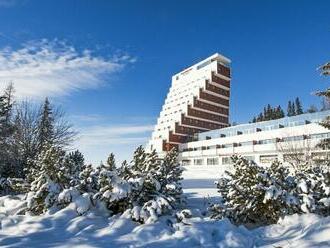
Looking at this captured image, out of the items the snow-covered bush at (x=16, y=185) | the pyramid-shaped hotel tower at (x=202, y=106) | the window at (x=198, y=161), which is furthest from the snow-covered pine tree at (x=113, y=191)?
the pyramid-shaped hotel tower at (x=202, y=106)

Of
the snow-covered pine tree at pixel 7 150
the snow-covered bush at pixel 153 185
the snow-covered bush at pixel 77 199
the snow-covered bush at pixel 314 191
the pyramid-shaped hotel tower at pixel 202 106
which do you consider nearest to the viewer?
the snow-covered bush at pixel 314 191

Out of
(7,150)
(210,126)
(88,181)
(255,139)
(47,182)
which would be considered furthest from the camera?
(210,126)

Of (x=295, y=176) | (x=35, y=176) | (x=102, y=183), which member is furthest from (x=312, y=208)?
(x=35, y=176)

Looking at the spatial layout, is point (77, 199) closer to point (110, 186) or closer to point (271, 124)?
point (110, 186)

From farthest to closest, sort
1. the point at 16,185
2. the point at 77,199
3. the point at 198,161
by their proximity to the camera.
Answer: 1. the point at 198,161
2. the point at 16,185
3. the point at 77,199

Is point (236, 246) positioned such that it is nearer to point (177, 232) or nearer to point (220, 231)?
point (220, 231)

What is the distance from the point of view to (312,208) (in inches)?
338

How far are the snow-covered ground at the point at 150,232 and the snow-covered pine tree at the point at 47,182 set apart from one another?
2.58 ft

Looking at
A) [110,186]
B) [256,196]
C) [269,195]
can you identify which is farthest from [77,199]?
[269,195]

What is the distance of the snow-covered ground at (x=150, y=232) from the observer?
280 inches

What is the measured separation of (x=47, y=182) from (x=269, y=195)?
607 centimetres

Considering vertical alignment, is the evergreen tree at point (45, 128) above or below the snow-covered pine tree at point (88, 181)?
above

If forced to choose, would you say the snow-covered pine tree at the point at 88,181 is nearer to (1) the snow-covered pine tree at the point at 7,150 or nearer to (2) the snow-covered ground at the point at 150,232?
(2) the snow-covered ground at the point at 150,232

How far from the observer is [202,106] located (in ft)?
245
